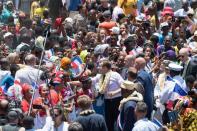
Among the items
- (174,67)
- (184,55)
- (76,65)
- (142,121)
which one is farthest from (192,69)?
(142,121)

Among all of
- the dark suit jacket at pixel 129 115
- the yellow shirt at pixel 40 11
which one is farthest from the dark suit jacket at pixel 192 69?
the yellow shirt at pixel 40 11

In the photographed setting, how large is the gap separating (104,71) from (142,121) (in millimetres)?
3487

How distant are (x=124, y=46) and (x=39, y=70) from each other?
3.82 meters

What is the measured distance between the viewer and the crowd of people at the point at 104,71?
16.0m

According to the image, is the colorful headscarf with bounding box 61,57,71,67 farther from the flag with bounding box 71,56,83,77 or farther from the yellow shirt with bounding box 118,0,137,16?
the yellow shirt with bounding box 118,0,137,16

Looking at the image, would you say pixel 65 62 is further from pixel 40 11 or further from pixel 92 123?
pixel 40 11

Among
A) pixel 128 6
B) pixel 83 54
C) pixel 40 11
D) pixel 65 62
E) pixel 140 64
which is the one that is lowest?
Result: pixel 40 11

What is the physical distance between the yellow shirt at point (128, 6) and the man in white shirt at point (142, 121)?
40.2 feet

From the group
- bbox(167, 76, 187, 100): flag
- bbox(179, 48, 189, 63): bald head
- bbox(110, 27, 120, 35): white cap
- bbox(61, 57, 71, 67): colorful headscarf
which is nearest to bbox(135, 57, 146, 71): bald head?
bbox(167, 76, 187, 100): flag

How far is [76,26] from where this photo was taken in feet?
85.0

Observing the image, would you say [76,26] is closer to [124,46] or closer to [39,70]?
[124,46]

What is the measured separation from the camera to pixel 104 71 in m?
18.7

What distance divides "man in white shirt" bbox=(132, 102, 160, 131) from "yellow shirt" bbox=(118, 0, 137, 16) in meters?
12.3

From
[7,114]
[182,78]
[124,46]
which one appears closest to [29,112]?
[7,114]
